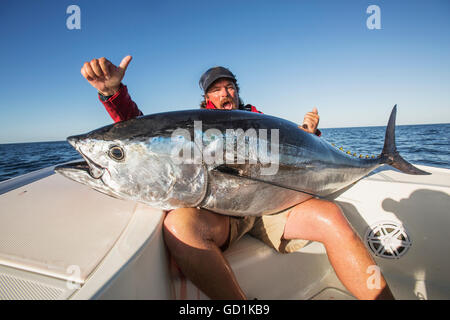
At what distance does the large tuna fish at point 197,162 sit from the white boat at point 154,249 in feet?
0.74

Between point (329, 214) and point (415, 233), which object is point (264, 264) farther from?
point (415, 233)

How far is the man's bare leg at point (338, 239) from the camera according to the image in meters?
1.12

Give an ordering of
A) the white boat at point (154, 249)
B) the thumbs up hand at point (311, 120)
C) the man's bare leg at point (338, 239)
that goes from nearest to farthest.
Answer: the white boat at point (154, 249) → the man's bare leg at point (338, 239) → the thumbs up hand at point (311, 120)

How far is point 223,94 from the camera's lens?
2303 mm

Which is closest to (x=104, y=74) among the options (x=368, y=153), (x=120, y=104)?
(x=120, y=104)

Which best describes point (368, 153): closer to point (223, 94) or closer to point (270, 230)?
point (223, 94)

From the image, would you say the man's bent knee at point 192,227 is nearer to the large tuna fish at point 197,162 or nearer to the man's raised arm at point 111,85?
the large tuna fish at point 197,162

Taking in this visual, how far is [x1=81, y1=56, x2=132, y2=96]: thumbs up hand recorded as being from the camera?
1185mm

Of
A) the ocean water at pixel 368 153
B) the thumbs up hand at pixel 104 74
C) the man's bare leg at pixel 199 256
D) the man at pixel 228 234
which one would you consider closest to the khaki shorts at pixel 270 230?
the man at pixel 228 234

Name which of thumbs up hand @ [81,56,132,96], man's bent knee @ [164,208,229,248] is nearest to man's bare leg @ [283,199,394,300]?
man's bent knee @ [164,208,229,248]

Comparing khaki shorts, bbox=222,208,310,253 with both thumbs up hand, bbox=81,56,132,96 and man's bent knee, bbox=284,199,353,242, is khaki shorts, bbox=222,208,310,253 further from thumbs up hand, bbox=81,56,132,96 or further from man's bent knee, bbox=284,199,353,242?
thumbs up hand, bbox=81,56,132,96

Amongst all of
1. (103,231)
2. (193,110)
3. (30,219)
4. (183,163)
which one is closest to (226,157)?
(183,163)

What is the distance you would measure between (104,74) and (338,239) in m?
1.80

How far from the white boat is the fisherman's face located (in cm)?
149
